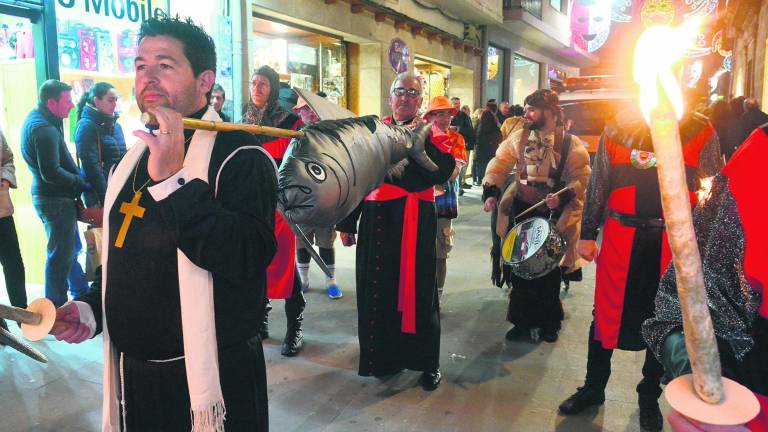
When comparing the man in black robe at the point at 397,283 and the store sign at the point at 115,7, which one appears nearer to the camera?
the man in black robe at the point at 397,283

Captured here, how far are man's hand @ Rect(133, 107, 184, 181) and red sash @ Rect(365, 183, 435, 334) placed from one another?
2.11 metres

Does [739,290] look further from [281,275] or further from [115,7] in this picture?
[115,7]

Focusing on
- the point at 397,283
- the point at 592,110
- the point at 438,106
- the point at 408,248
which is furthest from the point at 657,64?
the point at 592,110

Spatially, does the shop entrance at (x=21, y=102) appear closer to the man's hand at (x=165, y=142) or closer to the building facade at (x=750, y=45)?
the man's hand at (x=165, y=142)

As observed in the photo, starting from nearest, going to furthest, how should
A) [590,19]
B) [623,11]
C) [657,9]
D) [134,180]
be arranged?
[134,180] < [657,9] < [623,11] < [590,19]

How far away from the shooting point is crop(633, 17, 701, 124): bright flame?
838 mm

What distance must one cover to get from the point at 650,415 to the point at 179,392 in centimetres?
260

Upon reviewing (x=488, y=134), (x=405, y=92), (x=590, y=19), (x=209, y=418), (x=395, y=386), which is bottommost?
(x=395, y=386)

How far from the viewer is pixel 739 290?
4.37 feet

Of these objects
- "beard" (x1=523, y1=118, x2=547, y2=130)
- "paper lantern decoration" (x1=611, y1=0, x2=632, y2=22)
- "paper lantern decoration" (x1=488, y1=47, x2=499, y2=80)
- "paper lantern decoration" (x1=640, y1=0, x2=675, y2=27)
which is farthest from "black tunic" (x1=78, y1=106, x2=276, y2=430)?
"paper lantern decoration" (x1=488, y1=47, x2=499, y2=80)

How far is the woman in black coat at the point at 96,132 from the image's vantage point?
522 cm

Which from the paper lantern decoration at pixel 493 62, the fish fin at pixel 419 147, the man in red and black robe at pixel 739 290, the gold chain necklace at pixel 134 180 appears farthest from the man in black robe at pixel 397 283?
the paper lantern decoration at pixel 493 62

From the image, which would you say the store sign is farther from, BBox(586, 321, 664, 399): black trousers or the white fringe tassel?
the white fringe tassel

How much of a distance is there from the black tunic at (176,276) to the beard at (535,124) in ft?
10.6
